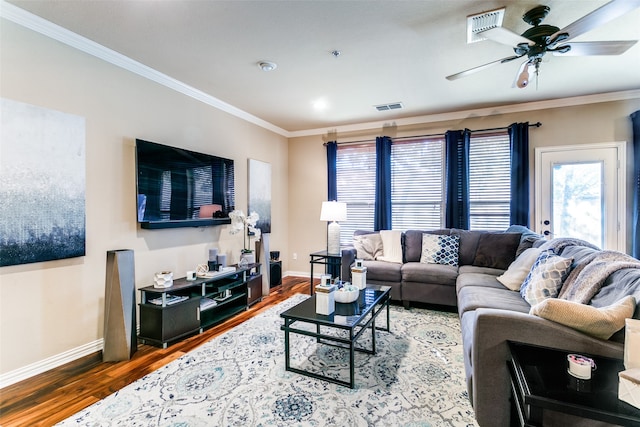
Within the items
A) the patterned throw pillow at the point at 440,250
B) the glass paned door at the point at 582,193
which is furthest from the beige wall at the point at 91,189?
the glass paned door at the point at 582,193

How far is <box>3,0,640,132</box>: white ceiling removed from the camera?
2.24 m

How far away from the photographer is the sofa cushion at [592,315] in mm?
1454

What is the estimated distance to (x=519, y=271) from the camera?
9.83 feet

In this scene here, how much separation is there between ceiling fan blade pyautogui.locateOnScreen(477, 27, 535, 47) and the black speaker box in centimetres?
399

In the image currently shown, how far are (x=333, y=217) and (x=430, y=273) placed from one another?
1499 millimetres

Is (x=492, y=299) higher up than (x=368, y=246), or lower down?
lower down

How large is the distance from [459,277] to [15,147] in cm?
429

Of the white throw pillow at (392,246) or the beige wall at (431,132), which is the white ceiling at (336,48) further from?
the white throw pillow at (392,246)

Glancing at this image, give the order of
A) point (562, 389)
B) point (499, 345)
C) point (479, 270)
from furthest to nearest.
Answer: point (479, 270) → point (499, 345) → point (562, 389)

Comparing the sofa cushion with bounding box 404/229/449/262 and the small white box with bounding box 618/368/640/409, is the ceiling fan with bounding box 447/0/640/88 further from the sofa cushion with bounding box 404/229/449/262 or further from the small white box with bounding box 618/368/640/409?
the sofa cushion with bounding box 404/229/449/262

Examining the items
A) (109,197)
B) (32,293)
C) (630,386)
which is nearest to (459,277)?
(630,386)

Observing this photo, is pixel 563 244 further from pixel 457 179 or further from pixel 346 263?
pixel 346 263

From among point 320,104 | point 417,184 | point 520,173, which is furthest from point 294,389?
point 520,173

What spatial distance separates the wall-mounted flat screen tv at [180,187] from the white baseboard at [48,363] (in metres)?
1.16
